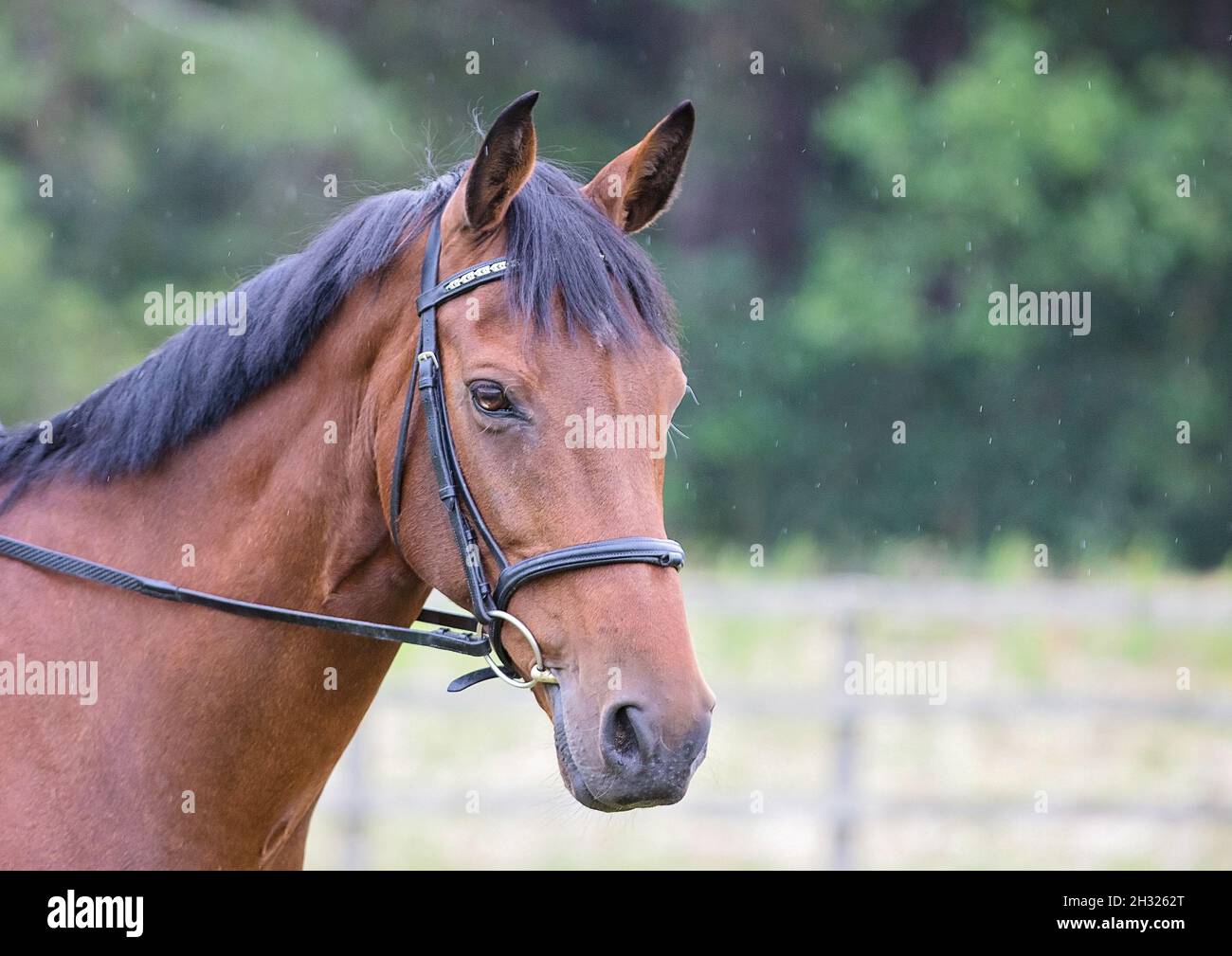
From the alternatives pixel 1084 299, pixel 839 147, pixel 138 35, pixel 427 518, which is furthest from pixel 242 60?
pixel 427 518

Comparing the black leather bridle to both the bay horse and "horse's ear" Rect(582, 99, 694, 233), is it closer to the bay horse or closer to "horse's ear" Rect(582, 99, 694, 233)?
the bay horse

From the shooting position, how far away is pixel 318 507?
2.75 metres

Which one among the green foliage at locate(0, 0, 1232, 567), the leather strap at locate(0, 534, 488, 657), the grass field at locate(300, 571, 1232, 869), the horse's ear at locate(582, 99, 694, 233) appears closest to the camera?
the leather strap at locate(0, 534, 488, 657)

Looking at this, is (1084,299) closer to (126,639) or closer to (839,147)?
(839,147)

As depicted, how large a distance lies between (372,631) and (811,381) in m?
15.3

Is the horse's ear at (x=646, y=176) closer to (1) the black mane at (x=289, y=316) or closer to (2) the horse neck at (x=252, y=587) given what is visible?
(1) the black mane at (x=289, y=316)

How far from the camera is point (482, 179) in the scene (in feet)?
8.66

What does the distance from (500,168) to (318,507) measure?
832 mm

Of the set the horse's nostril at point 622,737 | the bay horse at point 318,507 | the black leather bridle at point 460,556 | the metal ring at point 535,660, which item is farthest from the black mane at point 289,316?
the horse's nostril at point 622,737

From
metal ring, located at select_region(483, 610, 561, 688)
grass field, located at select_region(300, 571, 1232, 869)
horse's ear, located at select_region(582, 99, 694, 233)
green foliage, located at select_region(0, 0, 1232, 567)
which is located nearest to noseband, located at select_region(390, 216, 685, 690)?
metal ring, located at select_region(483, 610, 561, 688)

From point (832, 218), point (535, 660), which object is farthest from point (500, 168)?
point (832, 218)

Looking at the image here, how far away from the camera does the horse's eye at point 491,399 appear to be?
8.28 ft

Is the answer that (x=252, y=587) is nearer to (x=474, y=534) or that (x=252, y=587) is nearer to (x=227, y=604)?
(x=227, y=604)

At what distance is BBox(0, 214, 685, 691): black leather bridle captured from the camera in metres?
2.44
